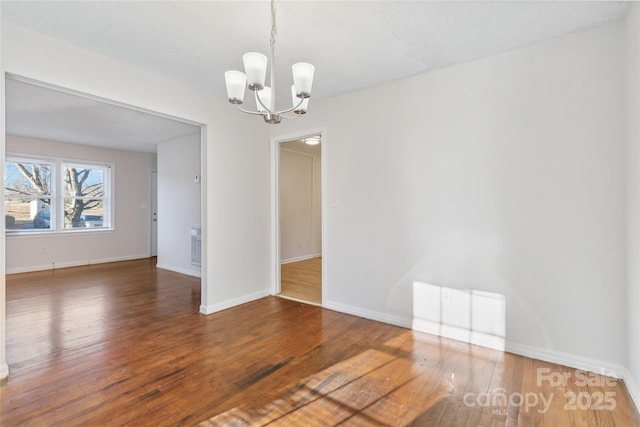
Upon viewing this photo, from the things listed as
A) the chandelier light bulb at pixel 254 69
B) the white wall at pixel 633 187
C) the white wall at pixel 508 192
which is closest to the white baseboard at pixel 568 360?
the white wall at pixel 508 192

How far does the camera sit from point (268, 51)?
2416 mm

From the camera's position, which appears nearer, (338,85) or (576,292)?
(576,292)

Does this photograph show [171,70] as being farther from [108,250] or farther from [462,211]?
[108,250]

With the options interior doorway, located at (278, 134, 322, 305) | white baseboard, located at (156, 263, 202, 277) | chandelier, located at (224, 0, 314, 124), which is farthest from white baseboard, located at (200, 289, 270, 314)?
chandelier, located at (224, 0, 314, 124)

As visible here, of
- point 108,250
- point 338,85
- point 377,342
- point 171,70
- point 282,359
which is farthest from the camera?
point 108,250

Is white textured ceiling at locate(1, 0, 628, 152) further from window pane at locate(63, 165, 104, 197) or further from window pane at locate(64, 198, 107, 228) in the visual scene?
window pane at locate(64, 198, 107, 228)

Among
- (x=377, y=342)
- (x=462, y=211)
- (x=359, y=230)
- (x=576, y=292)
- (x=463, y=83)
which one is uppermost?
(x=463, y=83)

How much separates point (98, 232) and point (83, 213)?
50 cm

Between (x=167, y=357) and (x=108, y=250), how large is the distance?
5.28 m

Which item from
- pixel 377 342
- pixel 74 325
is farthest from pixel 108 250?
pixel 377 342

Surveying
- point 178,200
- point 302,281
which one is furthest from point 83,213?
point 302,281

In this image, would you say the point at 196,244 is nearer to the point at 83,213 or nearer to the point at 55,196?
the point at 83,213

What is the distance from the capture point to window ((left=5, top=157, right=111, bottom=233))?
212 inches

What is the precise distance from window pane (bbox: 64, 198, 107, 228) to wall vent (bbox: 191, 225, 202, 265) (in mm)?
2772
